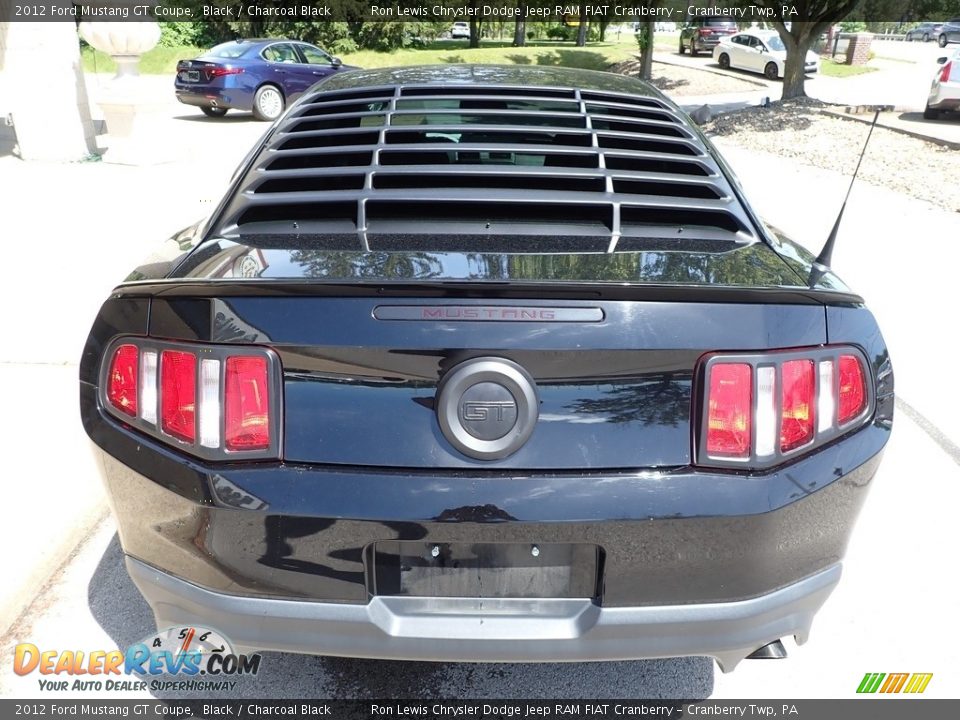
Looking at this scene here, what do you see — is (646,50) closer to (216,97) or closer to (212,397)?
(216,97)

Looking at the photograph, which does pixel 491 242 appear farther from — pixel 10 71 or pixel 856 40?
pixel 856 40

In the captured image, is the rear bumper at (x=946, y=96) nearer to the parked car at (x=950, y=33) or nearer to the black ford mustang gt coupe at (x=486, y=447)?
the black ford mustang gt coupe at (x=486, y=447)

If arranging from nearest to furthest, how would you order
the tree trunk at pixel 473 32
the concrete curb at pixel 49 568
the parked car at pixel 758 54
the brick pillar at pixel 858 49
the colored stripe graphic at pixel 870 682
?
the colored stripe graphic at pixel 870 682, the concrete curb at pixel 49 568, the parked car at pixel 758 54, the brick pillar at pixel 858 49, the tree trunk at pixel 473 32

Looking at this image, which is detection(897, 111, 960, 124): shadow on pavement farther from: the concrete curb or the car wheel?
the concrete curb

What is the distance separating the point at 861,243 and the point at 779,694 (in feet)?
20.8

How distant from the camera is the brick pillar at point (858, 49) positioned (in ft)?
119

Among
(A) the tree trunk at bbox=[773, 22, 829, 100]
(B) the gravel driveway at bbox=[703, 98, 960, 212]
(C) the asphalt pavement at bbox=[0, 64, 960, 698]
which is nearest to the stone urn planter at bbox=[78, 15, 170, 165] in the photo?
(C) the asphalt pavement at bbox=[0, 64, 960, 698]

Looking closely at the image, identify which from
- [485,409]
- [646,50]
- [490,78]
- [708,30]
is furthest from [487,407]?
[708,30]

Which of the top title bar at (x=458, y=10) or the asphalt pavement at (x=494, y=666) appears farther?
the top title bar at (x=458, y=10)

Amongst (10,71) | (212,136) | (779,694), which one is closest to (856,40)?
(212,136)

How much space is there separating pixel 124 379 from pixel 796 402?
160cm

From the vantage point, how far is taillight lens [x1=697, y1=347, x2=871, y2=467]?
5.96 feet

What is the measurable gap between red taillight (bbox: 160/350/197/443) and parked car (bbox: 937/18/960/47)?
59.3 metres

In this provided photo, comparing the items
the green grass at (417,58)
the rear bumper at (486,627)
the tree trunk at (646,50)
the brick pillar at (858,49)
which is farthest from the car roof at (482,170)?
the brick pillar at (858,49)
